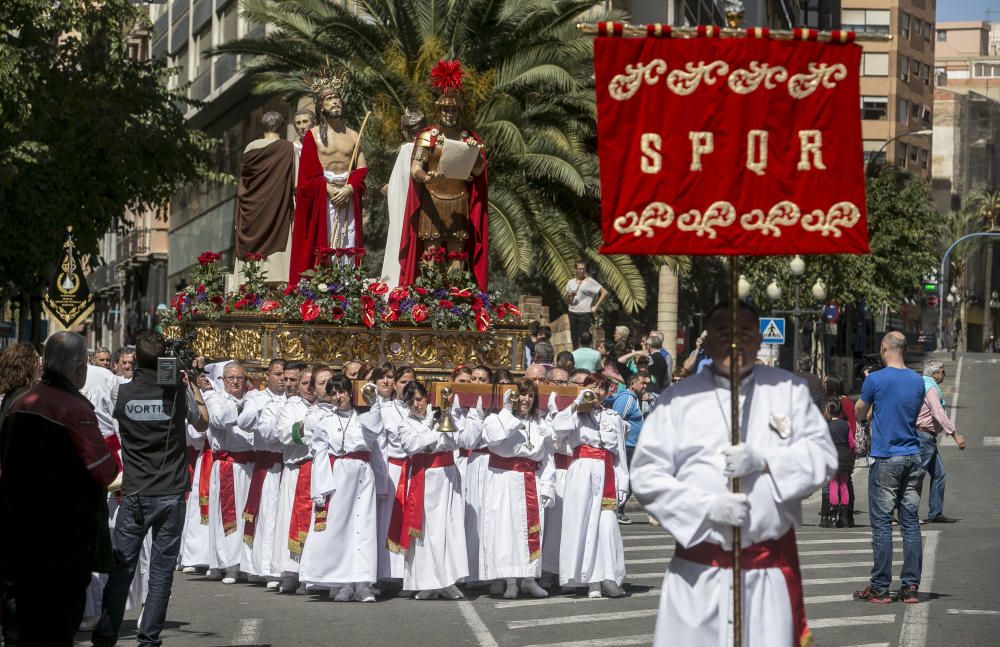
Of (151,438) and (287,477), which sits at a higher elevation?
(151,438)

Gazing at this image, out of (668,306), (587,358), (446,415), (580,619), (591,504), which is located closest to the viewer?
(580,619)

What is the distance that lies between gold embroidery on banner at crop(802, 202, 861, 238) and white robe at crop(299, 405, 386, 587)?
666 cm

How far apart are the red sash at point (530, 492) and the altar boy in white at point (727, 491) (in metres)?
6.80

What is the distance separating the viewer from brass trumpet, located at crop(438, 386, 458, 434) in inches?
513

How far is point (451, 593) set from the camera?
13766mm

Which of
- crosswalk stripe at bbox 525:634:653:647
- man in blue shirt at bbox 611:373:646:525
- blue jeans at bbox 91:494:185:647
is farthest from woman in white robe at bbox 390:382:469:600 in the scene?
man in blue shirt at bbox 611:373:646:525

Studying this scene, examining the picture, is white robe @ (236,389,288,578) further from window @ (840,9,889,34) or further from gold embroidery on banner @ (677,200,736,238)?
window @ (840,9,889,34)

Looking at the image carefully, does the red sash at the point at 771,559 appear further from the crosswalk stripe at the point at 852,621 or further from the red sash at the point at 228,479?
the red sash at the point at 228,479

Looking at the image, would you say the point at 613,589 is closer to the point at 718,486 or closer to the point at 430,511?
the point at 430,511

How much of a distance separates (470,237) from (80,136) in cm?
1509

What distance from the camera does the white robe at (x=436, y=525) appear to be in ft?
44.8

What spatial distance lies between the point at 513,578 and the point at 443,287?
4.36m

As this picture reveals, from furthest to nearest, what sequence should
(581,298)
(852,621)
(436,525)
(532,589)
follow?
(581,298), (532,589), (436,525), (852,621)

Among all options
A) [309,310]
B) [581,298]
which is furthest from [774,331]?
[309,310]
